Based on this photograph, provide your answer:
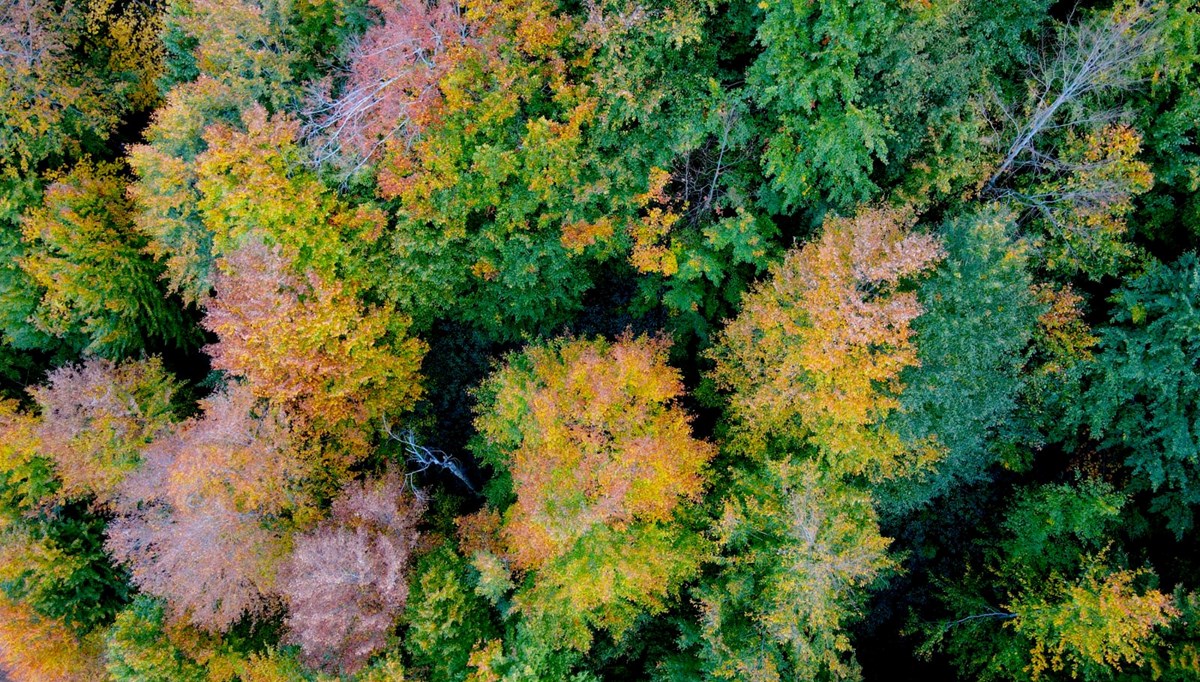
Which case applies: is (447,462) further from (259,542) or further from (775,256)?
(775,256)

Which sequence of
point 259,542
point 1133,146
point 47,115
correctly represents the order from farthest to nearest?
point 47,115 → point 259,542 → point 1133,146

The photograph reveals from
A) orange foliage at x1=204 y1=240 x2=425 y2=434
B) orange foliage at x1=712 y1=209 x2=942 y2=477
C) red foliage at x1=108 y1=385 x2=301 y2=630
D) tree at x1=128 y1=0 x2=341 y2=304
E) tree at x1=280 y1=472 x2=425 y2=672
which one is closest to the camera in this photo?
orange foliage at x1=712 y1=209 x2=942 y2=477

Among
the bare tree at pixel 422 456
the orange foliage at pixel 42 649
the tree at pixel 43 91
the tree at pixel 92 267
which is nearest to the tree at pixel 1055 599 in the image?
the bare tree at pixel 422 456

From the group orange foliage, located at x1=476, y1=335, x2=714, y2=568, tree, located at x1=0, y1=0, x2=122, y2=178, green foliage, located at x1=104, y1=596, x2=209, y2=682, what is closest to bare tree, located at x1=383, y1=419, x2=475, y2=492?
orange foliage, located at x1=476, y1=335, x2=714, y2=568

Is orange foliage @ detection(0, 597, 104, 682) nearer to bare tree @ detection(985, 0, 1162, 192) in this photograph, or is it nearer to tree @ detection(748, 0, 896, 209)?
tree @ detection(748, 0, 896, 209)

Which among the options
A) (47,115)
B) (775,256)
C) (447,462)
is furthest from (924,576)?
(47,115)

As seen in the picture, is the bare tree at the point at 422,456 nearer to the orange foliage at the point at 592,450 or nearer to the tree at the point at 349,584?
the tree at the point at 349,584

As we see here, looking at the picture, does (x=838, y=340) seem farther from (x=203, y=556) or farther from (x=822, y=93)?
(x=203, y=556)
